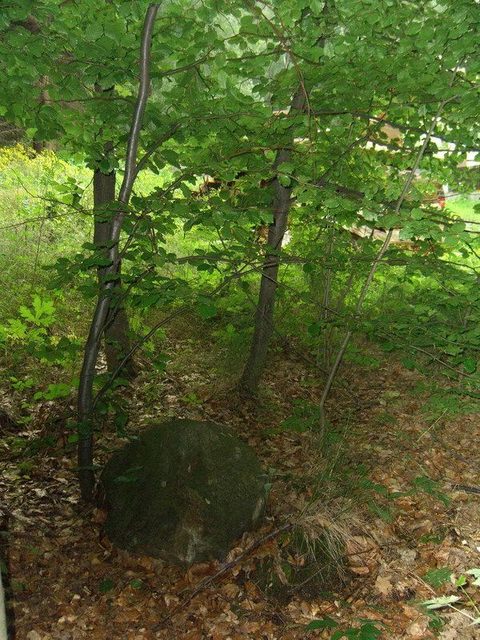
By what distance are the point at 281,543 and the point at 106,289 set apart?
219 centimetres

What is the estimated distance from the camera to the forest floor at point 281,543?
116 inches

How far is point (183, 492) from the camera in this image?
3.54 m

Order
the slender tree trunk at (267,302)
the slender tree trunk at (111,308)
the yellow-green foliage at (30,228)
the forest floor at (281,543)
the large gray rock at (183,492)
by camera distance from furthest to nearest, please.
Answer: the yellow-green foliage at (30,228)
the slender tree trunk at (267,302)
the slender tree trunk at (111,308)
the large gray rock at (183,492)
the forest floor at (281,543)

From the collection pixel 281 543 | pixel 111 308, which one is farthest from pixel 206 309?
pixel 281 543

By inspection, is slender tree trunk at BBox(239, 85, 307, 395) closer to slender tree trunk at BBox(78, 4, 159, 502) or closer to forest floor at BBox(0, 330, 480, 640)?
forest floor at BBox(0, 330, 480, 640)

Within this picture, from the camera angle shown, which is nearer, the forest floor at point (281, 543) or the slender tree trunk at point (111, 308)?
the forest floor at point (281, 543)

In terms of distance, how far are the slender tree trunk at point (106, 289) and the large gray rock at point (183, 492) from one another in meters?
0.26

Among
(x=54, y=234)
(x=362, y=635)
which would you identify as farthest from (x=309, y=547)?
(x=54, y=234)

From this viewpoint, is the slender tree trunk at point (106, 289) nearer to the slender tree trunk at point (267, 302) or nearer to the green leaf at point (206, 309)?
the green leaf at point (206, 309)

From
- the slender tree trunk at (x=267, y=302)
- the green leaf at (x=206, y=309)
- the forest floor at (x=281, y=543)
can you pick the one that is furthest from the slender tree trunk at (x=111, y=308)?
the slender tree trunk at (x=267, y=302)

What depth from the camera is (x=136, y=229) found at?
120 inches

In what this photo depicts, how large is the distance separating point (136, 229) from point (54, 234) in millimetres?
A: 5970

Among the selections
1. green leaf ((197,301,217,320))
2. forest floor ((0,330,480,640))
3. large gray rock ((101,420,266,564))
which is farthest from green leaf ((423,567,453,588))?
green leaf ((197,301,217,320))

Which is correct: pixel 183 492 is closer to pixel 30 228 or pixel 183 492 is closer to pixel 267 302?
pixel 267 302
